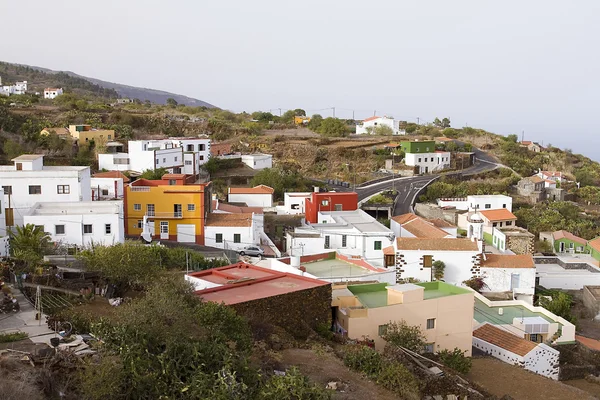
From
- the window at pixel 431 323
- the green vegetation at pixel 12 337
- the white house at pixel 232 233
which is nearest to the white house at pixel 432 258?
the white house at pixel 232 233

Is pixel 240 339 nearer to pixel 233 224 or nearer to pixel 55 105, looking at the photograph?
pixel 233 224

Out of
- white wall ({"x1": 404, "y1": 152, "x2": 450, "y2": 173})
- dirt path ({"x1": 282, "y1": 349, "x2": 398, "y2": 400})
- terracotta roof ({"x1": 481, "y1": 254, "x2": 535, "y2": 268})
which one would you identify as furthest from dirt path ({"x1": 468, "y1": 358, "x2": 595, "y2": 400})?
white wall ({"x1": 404, "y1": 152, "x2": 450, "y2": 173})

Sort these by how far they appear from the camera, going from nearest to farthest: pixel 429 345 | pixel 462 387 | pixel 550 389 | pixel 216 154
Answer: pixel 462 387 < pixel 550 389 < pixel 429 345 < pixel 216 154

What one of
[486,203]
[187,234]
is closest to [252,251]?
[187,234]

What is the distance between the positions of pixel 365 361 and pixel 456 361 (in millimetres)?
4094

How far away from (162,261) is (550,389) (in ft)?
39.4

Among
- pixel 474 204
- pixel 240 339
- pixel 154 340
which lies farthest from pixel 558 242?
pixel 154 340

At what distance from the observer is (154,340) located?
948 centimetres

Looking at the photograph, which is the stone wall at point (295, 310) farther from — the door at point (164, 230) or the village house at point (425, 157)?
the village house at point (425, 157)

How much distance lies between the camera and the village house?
54.6 meters

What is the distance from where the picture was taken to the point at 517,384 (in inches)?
602

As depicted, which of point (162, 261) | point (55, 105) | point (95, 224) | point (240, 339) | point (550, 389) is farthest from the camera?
point (55, 105)

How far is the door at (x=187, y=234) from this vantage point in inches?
1059

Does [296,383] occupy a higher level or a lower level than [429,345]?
higher
